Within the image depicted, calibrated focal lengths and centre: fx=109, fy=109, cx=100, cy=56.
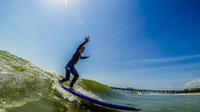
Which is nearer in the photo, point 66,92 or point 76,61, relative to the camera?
point 66,92

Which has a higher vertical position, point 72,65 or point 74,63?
point 74,63

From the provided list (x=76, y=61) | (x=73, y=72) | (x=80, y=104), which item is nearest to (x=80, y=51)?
(x=76, y=61)

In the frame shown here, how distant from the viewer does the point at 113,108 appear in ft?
18.8

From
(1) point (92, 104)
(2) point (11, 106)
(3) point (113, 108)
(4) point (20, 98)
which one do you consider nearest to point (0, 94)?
(4) point (20, 98)

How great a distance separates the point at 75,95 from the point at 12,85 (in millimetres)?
3200

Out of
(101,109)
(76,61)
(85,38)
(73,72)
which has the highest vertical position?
(85,38)

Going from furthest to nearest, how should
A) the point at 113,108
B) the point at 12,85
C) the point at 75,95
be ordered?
1. the point at 75,95
2. the point at 113,108
3. the point at 12,85

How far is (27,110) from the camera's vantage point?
3.68m

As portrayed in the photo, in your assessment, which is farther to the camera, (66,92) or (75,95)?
(66,92)

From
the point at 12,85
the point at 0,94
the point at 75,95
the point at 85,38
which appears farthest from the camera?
the point at 85,38

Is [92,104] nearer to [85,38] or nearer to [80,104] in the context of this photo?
[80,104]

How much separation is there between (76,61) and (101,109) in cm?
388

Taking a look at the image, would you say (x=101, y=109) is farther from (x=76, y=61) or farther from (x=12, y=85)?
(x=12, y=85)

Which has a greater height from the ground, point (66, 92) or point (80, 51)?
point (80, 51)
